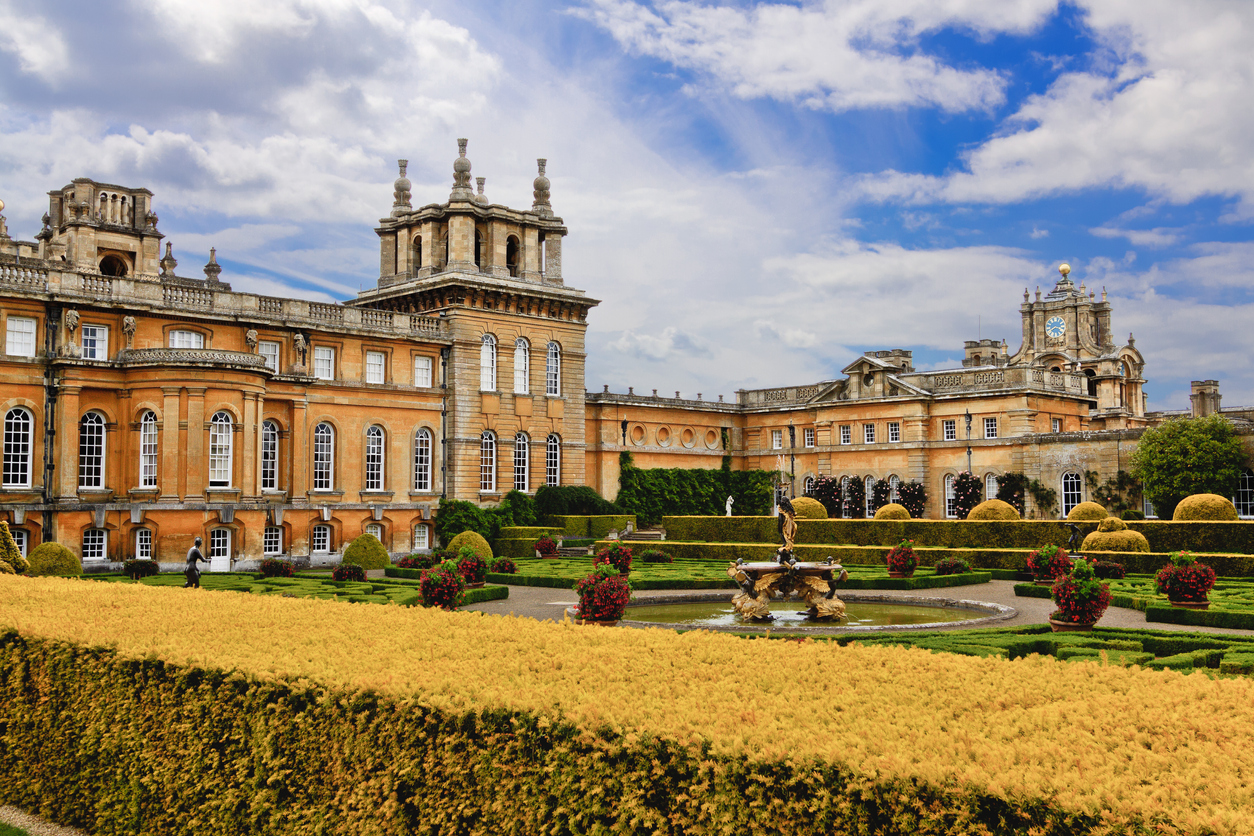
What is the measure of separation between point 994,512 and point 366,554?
19.9 metres

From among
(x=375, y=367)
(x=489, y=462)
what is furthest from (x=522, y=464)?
(x=375, y=367)

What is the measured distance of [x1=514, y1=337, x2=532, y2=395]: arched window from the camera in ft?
137

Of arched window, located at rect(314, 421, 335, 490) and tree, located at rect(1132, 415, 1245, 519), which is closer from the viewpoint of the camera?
arched window, located at rect(314, 421, 335, 490)

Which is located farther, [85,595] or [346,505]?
[346,505]

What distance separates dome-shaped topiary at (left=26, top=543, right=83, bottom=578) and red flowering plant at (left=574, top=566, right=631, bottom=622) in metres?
13.9

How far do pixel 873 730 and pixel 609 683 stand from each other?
5.78 feet

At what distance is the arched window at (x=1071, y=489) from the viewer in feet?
144

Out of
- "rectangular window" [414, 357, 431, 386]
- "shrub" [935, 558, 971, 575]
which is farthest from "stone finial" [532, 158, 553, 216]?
"shrub" [935, 558, 971, 575]

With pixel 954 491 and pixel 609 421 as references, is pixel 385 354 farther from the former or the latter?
pixel 954 491

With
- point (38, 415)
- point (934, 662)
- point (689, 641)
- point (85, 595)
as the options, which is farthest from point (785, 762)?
point (38, 415)

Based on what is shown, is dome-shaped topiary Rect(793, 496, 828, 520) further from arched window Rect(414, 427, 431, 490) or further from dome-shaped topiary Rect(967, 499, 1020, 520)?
arched window Rect(414, 427, 431, 490)

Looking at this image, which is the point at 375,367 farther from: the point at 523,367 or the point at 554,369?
the point at 554,369

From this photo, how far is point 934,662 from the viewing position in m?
6.66

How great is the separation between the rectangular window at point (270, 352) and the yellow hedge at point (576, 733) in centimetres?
2725
